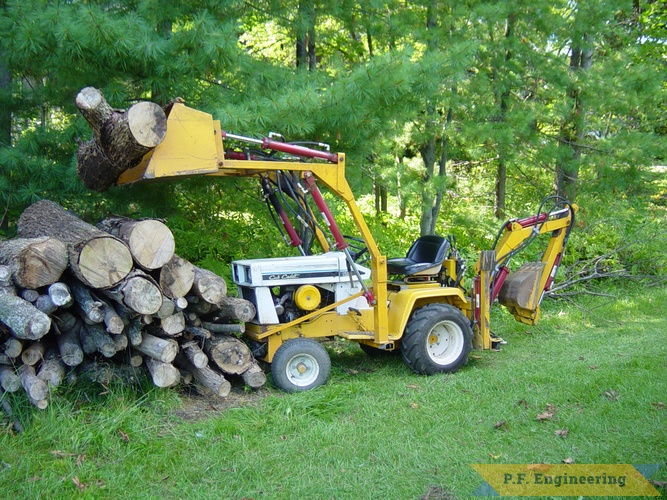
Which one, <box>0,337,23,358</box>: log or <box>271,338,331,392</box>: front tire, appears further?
<box>271,338,331,392</box>: front tire

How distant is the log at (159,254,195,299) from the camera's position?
5.66 meters

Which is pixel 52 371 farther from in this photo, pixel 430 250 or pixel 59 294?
pixel 430 250

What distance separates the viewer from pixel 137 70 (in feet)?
24.2

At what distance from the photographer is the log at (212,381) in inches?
235

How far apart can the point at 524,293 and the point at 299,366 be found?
9.52 feet

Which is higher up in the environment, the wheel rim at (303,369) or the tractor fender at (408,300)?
the tractor fender at (408,300)

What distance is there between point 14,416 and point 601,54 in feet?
42.1

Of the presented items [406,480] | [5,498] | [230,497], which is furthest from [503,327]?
[5,498]

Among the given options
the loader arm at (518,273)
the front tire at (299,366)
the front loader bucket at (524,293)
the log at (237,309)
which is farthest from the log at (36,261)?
the front loader bucket at (524,293)

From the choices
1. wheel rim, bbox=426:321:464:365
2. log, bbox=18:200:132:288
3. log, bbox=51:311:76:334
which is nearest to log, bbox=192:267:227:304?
log, bbox=18:200:132:288

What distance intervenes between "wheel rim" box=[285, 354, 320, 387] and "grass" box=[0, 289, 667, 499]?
22cm

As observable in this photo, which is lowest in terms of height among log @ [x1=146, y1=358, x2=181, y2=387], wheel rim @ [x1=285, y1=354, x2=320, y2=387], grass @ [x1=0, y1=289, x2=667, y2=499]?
grass @ [x1=0, y1=289, x2=667, y2=499]

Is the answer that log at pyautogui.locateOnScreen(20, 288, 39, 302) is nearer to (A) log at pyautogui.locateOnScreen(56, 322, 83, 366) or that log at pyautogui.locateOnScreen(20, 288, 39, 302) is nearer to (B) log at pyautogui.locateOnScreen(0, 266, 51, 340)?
(B) log at pyautogui.locateOnScreen(0, 266, 51, 340)

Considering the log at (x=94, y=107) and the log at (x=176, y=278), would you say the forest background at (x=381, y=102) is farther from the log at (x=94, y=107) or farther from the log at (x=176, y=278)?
the log at (x=176, y=278)
